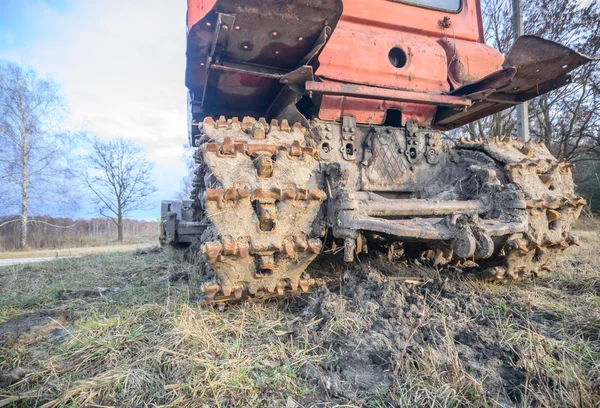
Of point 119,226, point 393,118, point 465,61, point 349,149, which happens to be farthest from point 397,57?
point 119,226

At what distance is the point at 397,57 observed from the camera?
3127 millimetres

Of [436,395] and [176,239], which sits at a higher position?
[176,239]

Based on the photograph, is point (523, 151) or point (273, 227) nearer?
point (273, 227)

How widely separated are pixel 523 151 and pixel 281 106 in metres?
2.30

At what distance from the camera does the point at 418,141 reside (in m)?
3.13

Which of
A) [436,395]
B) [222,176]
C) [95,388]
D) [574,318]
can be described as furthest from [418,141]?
[95,388]

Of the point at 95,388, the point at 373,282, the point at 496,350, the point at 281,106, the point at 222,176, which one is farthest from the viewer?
the point at 281,106

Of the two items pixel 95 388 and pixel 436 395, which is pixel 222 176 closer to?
pixel 95 388

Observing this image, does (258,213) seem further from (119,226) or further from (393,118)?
(119,226)

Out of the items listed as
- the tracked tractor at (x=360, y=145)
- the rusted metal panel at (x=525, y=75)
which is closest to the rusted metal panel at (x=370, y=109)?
the tracked tractor at (x=360, y=145)

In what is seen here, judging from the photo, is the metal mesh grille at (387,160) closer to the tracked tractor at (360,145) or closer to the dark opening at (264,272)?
the tracked tractor at (360,145)

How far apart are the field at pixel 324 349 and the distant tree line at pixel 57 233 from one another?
56.5 feet

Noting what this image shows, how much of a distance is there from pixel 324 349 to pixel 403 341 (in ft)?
1.40

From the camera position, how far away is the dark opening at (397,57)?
10.1 feet
